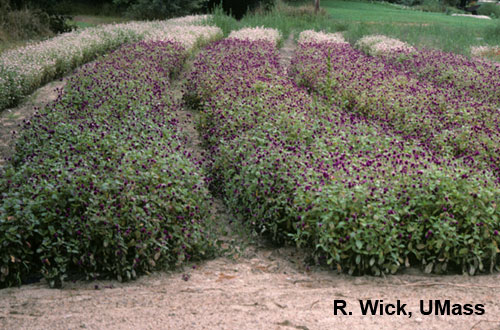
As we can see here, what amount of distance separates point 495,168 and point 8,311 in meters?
4.67

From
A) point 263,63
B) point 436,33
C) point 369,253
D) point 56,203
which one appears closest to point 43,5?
point 263,63

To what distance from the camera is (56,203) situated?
4.01 metres

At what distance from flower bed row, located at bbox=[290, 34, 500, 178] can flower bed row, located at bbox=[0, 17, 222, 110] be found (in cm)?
441

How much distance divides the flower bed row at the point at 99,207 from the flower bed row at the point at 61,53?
156 inches

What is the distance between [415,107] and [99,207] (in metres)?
4.90

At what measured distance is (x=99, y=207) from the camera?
4023mm

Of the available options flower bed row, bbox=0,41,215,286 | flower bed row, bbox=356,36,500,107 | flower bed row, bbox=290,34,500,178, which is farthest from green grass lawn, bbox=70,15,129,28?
flower bed row, bbox=0,41,215,286

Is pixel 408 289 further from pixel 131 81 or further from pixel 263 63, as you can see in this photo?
pixel 263 63

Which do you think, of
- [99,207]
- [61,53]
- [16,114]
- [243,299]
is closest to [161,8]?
[61,53]

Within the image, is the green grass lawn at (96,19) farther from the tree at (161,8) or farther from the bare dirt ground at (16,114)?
the bare dirt ground at (16,114)

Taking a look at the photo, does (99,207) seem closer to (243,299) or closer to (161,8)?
(243,299)

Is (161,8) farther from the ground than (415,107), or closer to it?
farther from the ground

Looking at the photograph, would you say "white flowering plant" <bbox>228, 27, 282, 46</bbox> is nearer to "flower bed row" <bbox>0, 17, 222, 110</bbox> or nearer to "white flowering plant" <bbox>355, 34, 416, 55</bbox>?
"flower bed row" <bbox>0, 17, 222, 110</bbox>

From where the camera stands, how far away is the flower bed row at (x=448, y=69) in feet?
28.5
